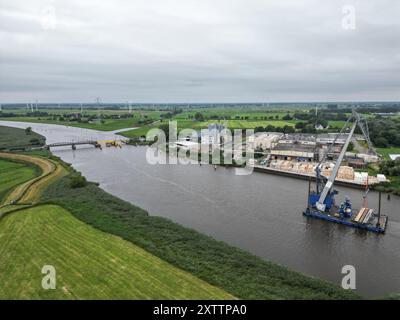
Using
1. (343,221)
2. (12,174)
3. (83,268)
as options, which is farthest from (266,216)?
(12,174)

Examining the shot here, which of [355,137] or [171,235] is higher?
[355,137]

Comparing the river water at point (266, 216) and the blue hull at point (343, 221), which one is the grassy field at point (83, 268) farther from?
the blue hull at point (343, 221)

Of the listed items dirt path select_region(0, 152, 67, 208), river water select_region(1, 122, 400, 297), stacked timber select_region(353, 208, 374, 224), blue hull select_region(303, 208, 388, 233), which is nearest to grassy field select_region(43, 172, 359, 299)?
river water select_region(1, 122, 400, 297)

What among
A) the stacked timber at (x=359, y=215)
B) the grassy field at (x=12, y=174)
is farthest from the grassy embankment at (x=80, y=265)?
the stacked timber at (x=359, y=215)

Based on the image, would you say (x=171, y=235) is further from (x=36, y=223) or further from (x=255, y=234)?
(x=36, y=223)

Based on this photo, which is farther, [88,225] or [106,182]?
[106,182]

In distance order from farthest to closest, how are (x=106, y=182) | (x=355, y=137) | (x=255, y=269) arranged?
(x=355, y=137) < (x=106, y=182) < (x=255, y=269)

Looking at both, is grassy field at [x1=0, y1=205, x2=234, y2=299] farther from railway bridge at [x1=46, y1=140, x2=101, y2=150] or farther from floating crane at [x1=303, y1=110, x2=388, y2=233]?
railway bridge at [x1=46, y1=140, x2=101, y2=150]

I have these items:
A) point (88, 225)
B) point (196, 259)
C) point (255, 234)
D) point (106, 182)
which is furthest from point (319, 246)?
point (106, 182)
